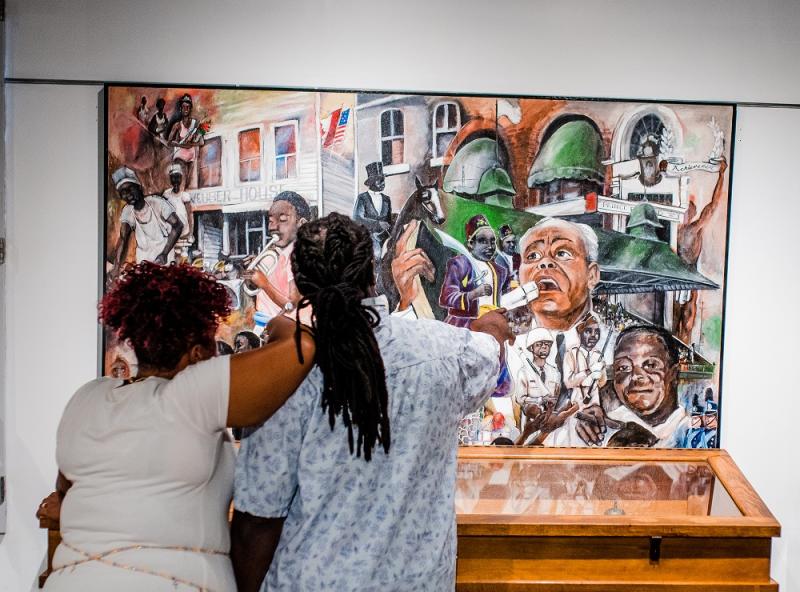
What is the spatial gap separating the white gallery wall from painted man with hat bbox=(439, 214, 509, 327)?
58cm

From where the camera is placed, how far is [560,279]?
10.3 ft

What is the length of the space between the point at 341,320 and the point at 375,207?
4.36 feet

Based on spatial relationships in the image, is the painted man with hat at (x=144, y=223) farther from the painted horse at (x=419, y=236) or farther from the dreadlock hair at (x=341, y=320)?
the dreadlock hair at (x=341, y=320)

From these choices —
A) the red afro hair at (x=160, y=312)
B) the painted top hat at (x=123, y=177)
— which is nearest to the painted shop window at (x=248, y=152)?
the painted top hat at (x=123, y=177)

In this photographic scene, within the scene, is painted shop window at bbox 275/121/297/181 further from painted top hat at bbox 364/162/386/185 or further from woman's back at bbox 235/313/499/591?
woman's back at bbox 235/313/499/591

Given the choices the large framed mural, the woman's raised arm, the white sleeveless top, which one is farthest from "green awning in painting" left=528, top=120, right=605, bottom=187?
the white sleeveless top

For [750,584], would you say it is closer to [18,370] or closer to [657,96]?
[657,96]

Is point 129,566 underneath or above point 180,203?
underneath

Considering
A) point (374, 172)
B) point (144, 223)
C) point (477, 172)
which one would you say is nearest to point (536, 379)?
point (477, 172)

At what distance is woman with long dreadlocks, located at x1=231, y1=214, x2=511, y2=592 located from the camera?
1.79 metres

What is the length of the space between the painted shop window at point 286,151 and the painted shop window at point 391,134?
1.12 ft

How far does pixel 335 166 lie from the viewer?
9.93 ft

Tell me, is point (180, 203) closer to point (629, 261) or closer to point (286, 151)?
point (286, 151)

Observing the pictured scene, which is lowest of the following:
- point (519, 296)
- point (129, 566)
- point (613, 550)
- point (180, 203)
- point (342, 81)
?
point (613, 550)
